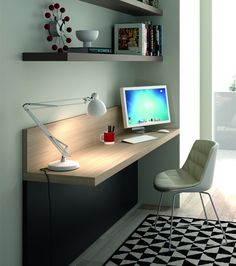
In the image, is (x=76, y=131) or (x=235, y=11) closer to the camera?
(x=76, y=131)

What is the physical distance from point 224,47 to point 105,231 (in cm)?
295

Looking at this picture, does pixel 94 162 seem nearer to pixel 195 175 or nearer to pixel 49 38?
pixel 49 38

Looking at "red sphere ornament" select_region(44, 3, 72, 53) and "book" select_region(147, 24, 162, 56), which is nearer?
"red sphere ornament" select_region(44, 3, 72, 53)

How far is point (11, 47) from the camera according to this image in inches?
103

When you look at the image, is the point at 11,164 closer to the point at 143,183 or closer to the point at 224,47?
the point at 143,183

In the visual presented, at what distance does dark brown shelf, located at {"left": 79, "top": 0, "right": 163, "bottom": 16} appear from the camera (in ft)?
11.6

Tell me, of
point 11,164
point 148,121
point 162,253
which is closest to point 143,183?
point 148,121

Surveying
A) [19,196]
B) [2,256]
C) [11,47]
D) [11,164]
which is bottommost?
[2,256]

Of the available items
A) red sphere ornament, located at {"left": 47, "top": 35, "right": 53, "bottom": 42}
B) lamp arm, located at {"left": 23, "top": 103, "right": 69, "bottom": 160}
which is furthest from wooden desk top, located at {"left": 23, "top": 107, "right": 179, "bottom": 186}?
red sphere ornament, located at {"left": 47, "top": 35, "right": 53, "bottom": 42}

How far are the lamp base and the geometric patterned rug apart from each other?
2.73 feet

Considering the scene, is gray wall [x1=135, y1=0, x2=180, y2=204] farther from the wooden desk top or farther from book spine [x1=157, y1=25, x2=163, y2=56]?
the wooden desk top

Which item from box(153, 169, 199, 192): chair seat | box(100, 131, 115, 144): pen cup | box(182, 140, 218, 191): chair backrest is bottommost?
box(153, 169, 199, 192): chair seat

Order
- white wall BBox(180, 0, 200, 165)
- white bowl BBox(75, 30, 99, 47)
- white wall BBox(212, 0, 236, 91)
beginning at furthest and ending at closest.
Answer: white wall BBox(212, 0, 236, 91)
white wall BBox(180, 0, 200, 165)
white bowl BBox(75, 30, 99, 47)

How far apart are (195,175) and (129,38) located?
1.19 metres
